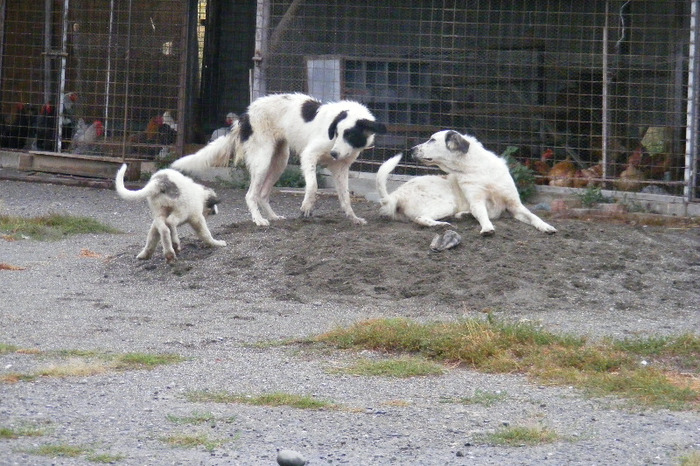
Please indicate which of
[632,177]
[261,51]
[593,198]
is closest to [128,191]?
[261,51]

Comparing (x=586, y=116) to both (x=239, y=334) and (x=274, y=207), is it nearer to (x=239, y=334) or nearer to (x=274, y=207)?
(x=274, y=207)

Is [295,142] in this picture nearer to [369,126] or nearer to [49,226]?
[369,126]

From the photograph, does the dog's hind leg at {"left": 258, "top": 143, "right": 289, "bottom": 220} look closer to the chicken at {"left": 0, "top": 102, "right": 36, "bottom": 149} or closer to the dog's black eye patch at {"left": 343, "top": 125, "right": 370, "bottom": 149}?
the dog's black eye patch at {"left": 343, "top": 125, "right": 370, "bottom": 149}

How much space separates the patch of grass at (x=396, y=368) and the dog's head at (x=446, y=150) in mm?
4288

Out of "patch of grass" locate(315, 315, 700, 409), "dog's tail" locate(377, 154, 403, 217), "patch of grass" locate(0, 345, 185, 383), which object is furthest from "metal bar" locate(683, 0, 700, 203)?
"patch of grass" locate(0, 345, 185, 383)

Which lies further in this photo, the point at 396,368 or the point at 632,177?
→ the point at 632,177

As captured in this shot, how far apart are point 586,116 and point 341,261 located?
6.02 meters

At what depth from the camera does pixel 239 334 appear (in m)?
7.13

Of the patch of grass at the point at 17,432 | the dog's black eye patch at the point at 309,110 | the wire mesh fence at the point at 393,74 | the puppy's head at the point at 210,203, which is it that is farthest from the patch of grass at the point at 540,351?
the wire mesh fence at the point at 393,74

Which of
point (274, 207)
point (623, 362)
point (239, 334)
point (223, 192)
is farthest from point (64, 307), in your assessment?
point (223, 192)

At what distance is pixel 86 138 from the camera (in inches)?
636

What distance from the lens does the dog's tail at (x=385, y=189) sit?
10203 mm

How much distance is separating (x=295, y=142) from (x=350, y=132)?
2.53 feet

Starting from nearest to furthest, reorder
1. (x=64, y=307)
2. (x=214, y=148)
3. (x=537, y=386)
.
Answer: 1. (x=537, y=386)
2. (x=64, y=307)
3. (x=214, y=148)
